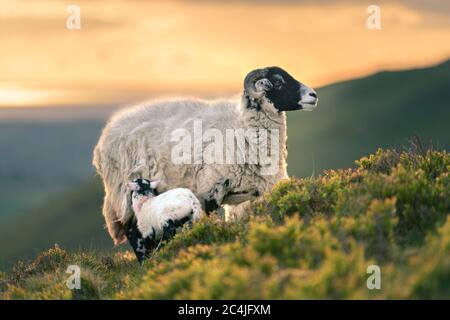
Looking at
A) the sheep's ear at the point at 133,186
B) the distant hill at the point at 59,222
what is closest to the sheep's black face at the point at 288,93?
the sheep's ear at the point at 133,186

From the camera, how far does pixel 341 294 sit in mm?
8086

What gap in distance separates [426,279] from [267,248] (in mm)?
1888

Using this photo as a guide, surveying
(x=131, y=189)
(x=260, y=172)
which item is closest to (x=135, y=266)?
(x=131, y=189)

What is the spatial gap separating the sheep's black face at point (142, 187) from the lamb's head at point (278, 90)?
2330mm

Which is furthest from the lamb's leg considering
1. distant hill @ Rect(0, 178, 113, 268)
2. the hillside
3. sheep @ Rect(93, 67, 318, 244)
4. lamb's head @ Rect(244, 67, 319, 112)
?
distant hill @ Rect(0, 178, 113, 268)

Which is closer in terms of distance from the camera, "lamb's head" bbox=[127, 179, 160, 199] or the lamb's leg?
"lamb's head" bbox=[127, 179, 160, 199]

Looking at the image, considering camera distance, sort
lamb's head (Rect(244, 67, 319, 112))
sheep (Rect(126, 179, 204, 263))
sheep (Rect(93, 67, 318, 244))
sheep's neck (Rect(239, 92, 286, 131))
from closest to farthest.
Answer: sheep (Rect(126, 179, 204, 263)) → sheep (Rect(93, 67, 318, 244)) → lamb's head (Rect(244, 67, 319, 112)) → sheep's neck (Rect(239, 92, 286, 131))

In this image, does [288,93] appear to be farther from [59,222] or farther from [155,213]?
[59,222]

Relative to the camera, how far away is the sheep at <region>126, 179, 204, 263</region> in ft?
39.5

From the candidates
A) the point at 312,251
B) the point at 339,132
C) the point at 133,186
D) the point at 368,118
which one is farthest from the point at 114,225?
the point at 368,118

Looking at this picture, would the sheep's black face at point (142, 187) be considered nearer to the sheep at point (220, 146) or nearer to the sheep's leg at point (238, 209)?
the sheep at point (220, 146)

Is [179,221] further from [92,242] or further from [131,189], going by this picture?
[92,242]

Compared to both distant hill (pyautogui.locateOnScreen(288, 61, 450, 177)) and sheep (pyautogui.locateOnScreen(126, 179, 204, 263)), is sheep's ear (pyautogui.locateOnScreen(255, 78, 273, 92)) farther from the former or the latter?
distant hill (pyautogui.locateOnScreen(288, 61, 450, 177))

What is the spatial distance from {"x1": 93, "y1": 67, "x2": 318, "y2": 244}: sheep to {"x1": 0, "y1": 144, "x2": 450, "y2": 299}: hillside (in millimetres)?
1065
